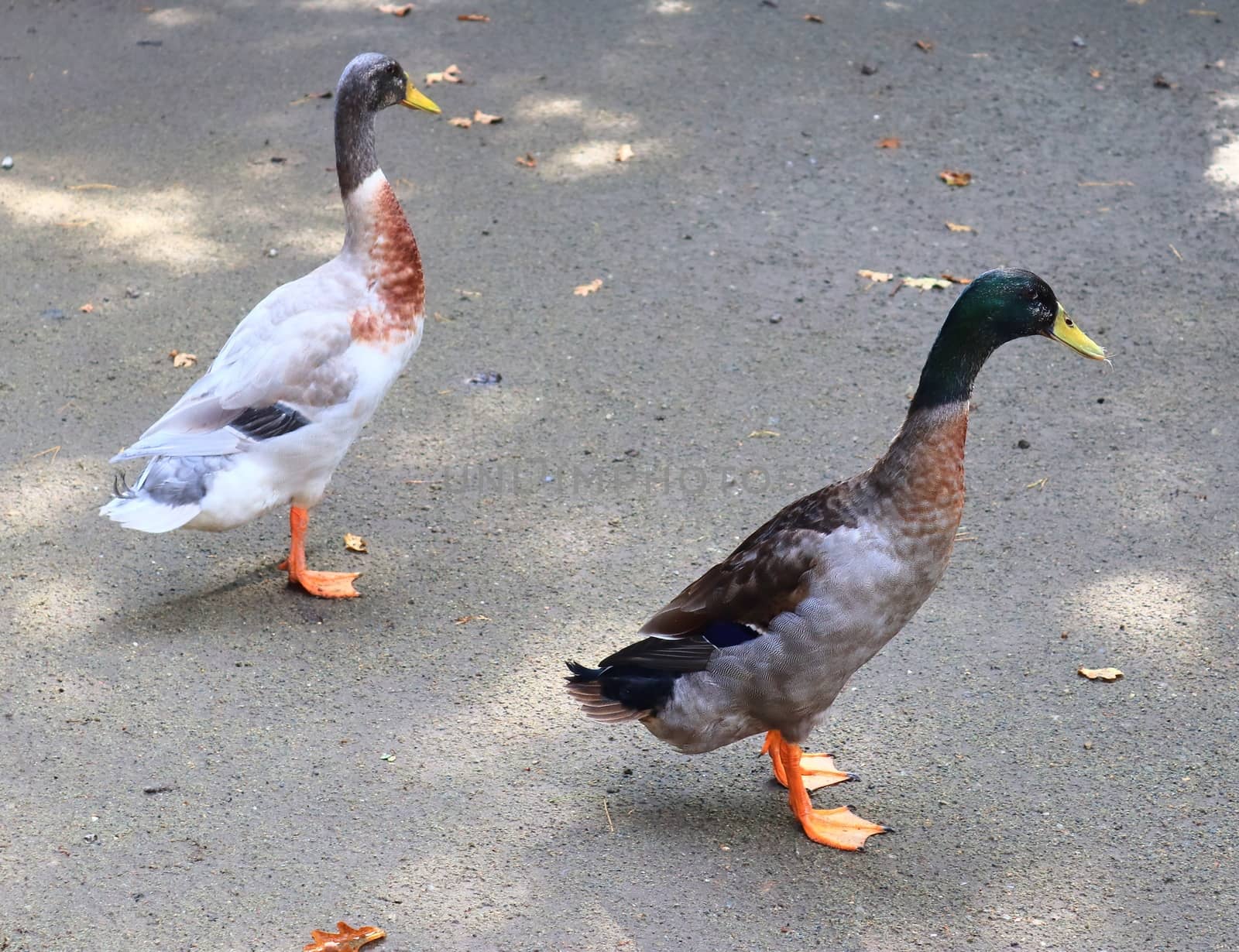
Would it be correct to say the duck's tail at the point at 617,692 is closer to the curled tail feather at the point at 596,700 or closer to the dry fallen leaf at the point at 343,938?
the curled tail feather at the point at 596,700

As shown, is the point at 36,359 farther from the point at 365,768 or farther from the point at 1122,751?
the point at 1122,751

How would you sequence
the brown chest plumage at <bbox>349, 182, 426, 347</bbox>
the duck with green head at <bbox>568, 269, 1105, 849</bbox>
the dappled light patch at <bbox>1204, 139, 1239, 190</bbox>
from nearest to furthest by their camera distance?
the duck with green head at <bbox>568, 269, 1105, 849</bbox> < the brown chest plumage at <bbox>349, 182, 426, 347</bbox> < the dappled light patch at <bbox>1204, 139, 1239, 190</bbox>

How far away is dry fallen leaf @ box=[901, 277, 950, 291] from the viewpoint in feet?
20.2

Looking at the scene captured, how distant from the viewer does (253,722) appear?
3924 millimetres

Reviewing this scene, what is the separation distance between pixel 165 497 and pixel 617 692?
160cm

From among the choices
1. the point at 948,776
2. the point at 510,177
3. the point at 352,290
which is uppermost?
the point at 352,290

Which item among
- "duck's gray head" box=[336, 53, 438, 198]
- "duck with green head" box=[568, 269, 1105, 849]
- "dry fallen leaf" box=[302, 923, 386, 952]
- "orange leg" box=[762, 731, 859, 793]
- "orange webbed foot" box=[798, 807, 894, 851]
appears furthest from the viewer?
"duck's gray head" box=[336, 53, 438, 198]

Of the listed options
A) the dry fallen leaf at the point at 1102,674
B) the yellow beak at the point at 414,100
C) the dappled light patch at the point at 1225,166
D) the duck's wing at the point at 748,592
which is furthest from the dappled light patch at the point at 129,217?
the dappled light patch at the point at 1225,166

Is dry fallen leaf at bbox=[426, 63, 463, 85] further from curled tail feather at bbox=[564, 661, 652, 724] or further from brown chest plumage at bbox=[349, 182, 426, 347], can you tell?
curled tail feather at bbox=[564, 661, 652, 724]

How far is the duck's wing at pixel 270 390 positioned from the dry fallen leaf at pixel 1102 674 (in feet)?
7.91

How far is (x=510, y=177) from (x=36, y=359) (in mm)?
2540

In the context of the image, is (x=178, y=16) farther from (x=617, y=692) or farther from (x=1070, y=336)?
(x=1070, y=336)

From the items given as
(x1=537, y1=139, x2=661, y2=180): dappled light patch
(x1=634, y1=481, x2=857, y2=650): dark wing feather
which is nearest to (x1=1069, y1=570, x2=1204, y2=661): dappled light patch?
(x1=634, y1=481, x2=857, y2=650): dark wing feather

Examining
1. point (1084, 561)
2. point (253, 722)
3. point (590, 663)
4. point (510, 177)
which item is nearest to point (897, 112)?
point (510, 177)
